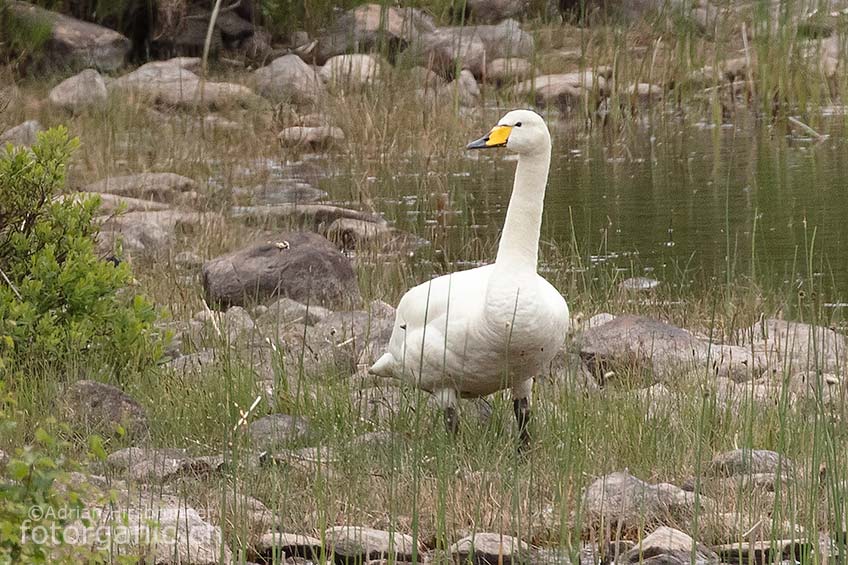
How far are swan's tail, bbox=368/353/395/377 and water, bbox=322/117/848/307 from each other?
2779mm

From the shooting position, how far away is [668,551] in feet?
12.3

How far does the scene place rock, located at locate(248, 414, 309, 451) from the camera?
4.89 meters

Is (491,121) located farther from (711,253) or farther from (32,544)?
(32,544)

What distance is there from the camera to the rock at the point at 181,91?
54.3 ft

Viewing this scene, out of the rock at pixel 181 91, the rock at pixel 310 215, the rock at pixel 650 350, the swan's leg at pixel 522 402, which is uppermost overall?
the swan's leg at pixel 522 402

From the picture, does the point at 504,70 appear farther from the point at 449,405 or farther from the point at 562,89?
the point at 449,405

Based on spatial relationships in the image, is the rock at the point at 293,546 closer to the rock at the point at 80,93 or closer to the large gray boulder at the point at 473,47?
the rock at the point at 80,93

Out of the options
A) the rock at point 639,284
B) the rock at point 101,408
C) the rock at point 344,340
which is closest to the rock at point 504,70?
the rock at point 639,284

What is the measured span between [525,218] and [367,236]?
16.4 feet

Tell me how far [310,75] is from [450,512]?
1384 cm

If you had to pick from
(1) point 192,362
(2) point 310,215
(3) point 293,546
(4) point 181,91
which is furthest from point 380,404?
(4) point 181,91

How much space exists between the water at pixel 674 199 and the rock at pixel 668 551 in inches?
170

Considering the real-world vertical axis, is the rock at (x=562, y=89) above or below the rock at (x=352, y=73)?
below

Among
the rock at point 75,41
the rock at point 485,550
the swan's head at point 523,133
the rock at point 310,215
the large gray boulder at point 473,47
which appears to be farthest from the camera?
the rock at point 75,41
